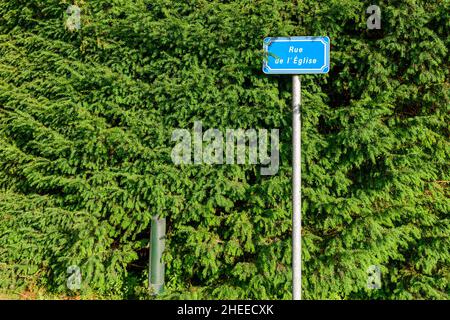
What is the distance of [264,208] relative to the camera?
4020 mm

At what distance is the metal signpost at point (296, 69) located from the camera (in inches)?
119

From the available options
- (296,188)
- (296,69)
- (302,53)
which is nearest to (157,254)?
(296,188)

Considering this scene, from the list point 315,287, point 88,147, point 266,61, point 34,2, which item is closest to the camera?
point 266,61

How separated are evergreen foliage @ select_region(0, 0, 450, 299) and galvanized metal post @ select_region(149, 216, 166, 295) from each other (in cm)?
12

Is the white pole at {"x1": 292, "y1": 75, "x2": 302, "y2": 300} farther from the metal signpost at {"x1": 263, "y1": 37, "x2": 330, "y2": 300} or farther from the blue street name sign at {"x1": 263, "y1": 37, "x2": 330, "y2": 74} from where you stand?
the blue street name sign at {"x1": 263, "y1": 37, "x2": 330, "y2": 74}

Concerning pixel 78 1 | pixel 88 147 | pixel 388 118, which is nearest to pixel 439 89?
pixel 388 118

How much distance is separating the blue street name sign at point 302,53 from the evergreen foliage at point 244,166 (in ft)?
2.55

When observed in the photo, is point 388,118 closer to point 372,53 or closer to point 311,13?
point 372,53

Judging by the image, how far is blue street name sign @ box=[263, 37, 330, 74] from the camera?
10.2ft

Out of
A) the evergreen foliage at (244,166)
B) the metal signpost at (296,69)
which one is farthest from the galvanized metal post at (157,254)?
the metal signpost at (296,69)

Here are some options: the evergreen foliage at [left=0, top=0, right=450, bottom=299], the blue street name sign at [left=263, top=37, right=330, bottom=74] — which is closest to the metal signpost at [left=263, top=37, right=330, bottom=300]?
the blue street name sign at [left=263, top=37, right=330, bottom=74]

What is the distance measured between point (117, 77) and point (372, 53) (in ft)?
8.52

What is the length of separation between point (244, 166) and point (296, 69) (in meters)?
1.28

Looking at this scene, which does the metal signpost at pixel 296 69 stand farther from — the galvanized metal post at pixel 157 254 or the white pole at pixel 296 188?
the galvanized metal post at pixel 157 254
